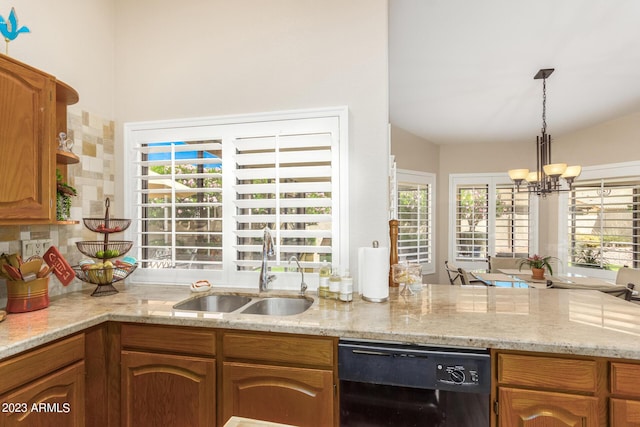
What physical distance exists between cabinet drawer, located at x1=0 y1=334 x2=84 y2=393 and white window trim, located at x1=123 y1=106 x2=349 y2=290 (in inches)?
32.9

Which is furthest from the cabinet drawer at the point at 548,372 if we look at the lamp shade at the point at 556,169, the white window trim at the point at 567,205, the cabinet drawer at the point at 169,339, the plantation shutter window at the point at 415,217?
the white window trim at the point at 567,205

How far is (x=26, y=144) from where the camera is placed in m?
1.51

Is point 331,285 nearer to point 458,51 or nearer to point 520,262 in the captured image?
point 458,51

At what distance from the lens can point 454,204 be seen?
5.30 metres

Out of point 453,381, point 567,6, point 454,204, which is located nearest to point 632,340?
point 453,381

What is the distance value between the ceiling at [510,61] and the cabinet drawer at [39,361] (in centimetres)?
264

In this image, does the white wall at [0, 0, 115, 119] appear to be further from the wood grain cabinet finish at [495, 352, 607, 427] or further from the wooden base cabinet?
the wood grain cabinet finish at [495, 352, 607, 427]

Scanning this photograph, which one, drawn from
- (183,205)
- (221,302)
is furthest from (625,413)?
(183,205)

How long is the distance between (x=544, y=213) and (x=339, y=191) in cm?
446

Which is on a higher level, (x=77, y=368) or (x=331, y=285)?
(x=331, y=285)

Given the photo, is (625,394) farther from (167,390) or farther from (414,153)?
(414,153)

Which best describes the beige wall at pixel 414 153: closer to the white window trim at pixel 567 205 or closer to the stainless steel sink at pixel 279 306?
the white window trim at pixel 567 205

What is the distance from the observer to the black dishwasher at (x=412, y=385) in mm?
1236

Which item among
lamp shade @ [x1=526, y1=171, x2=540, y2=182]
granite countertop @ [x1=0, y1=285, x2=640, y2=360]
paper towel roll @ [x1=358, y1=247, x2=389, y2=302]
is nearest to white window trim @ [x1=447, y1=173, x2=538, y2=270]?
lamp shade @ [x1=526, y1=171, x2=540, y2=182]
